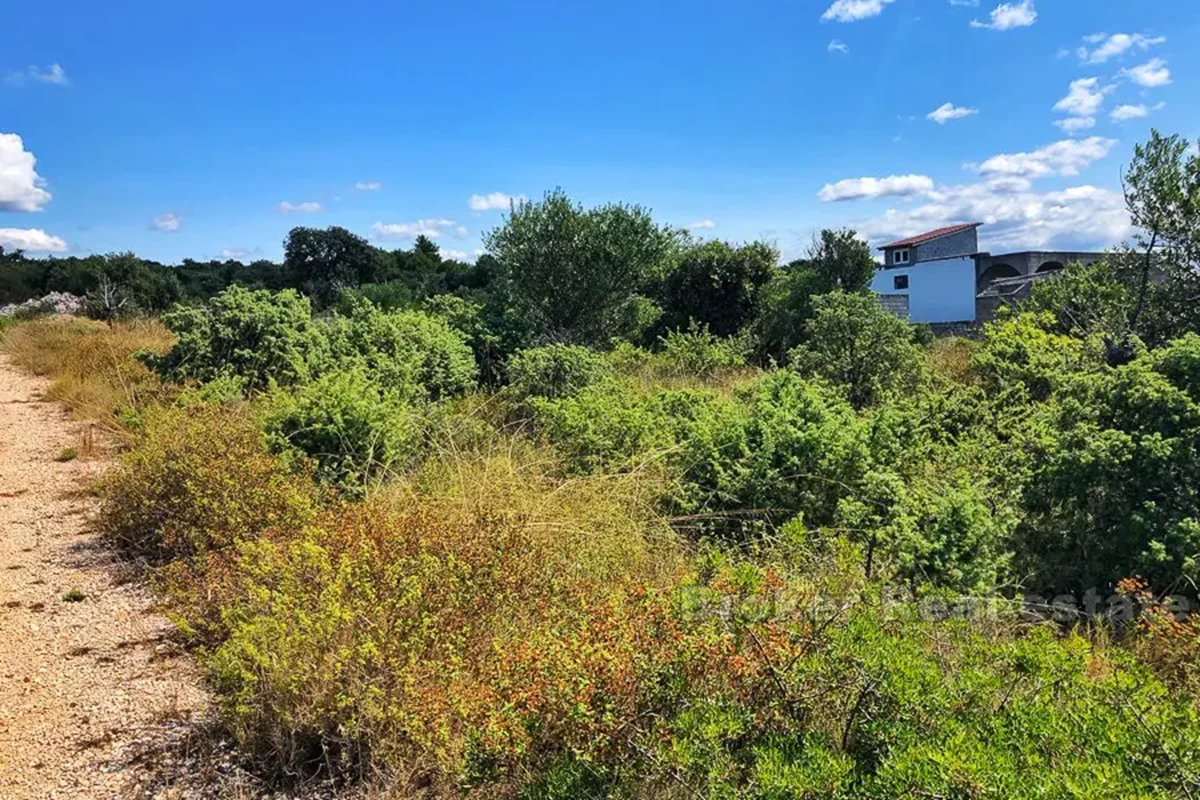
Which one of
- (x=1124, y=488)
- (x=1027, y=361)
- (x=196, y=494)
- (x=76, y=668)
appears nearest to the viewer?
(x=76, y=668)

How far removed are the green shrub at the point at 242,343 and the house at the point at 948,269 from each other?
28.5m

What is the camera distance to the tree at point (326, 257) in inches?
1503

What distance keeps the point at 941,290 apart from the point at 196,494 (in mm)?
36048

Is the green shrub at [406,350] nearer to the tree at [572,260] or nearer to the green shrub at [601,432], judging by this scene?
the green shrub at [601,432]

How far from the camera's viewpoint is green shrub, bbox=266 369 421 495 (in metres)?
5.71

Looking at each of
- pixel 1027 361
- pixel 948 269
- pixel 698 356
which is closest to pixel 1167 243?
pixel 1027 361

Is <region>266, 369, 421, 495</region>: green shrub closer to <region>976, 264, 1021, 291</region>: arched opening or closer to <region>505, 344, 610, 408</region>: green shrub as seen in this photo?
<region>505, 344, 610, 408</region>: green shrub

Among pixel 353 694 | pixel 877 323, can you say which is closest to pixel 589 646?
pixel 353 694

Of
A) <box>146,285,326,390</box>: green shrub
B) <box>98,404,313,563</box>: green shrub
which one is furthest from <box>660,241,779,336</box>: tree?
<box>98,404,313,563</box>: green shrub

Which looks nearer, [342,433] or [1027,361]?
[342,433]

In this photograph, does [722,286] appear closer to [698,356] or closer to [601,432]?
[698,356]

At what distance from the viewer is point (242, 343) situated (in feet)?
29.6

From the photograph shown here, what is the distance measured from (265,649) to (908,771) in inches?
95.5

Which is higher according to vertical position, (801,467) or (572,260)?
(572,260)
